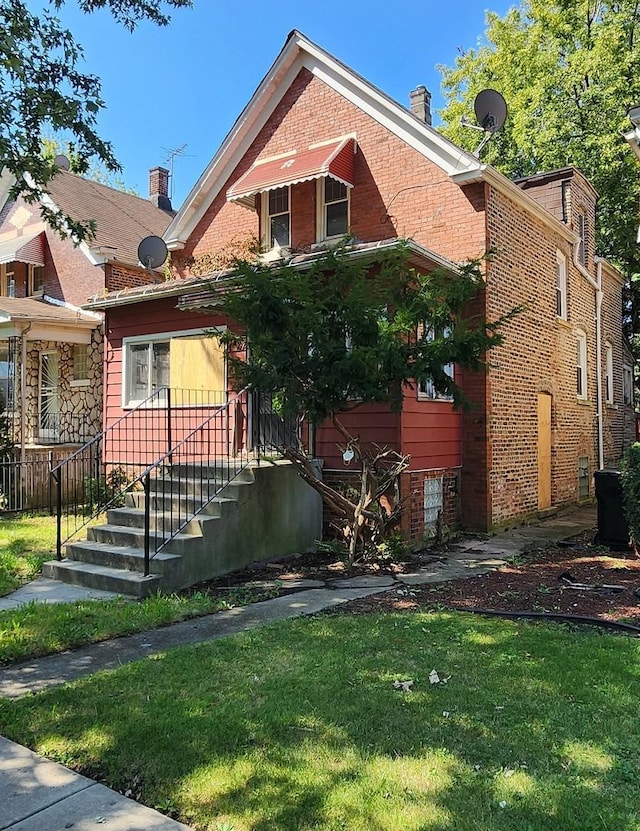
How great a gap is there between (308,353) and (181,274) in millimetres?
8055

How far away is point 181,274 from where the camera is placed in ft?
48.4

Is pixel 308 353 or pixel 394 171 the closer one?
pixel 308 353

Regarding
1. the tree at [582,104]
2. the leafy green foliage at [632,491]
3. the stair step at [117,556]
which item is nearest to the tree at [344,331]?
the stair step at [117,556]

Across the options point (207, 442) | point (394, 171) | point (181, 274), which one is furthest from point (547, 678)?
point (181, 274)

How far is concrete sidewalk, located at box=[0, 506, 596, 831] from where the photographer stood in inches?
116

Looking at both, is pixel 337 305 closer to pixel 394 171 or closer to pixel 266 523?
pixel 266 523

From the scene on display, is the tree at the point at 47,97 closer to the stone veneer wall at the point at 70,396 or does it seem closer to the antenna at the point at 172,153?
the stone veneer wall at the point at 70,396

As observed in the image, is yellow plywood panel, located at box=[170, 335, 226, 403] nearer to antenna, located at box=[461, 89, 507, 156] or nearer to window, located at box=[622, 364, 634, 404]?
antenna, located at box=[461, 89, 507, 156]

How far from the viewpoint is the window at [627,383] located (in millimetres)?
19856

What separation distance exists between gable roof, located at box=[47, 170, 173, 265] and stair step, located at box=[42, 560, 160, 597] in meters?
9.90

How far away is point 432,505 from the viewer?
10.2m

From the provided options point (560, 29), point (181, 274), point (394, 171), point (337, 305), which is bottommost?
point (337, 305)

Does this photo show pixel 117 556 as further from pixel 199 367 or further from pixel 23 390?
pixel 23 390

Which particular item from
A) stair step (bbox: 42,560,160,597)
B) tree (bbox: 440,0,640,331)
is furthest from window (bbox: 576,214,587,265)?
stair step (bbox: 42,560,160,597)
